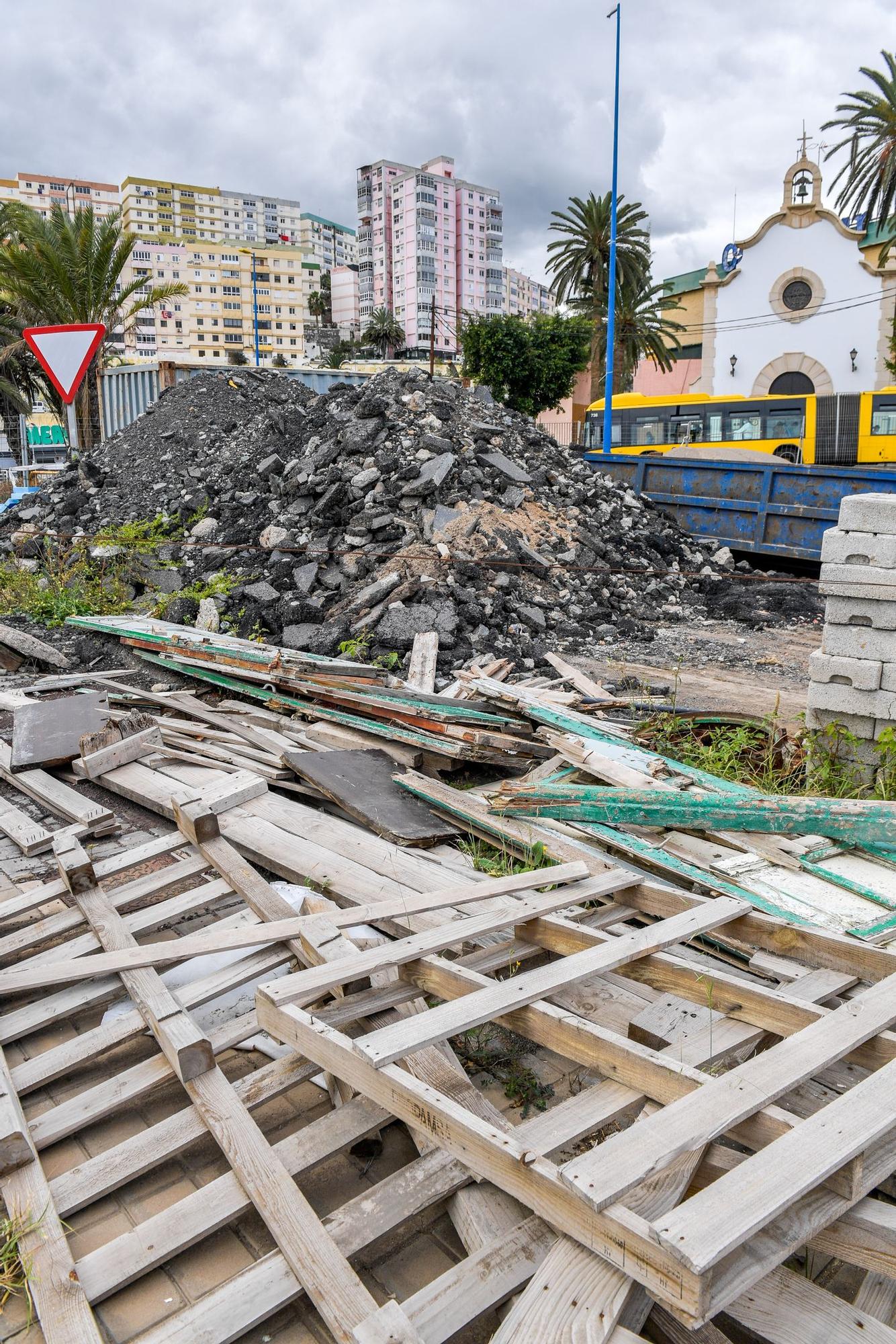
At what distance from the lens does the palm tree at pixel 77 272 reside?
1950 cm

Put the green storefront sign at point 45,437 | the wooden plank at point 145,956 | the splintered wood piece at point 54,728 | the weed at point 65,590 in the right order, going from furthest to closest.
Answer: the green storefront sign at point 45,437 → the weed at point 65,590 → the splintered wood piece at point 54,728 → the wooden plank at point 145,956

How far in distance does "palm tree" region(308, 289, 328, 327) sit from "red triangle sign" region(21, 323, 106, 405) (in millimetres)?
96047

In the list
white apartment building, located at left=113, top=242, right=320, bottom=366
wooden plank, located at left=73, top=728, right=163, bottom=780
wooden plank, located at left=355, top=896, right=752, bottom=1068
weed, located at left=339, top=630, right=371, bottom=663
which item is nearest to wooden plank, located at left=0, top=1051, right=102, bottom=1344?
wooden plank, located at left=355, top=896, right=752, bottom=1068

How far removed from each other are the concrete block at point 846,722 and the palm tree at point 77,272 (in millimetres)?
18298

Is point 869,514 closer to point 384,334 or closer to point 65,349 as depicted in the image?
point 65,349

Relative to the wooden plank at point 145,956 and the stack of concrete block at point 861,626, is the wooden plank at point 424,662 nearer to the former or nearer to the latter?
the stack of concrete block at point 861,626

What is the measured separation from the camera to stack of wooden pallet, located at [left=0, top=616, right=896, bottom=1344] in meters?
1.90

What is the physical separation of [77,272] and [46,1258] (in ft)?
71.3

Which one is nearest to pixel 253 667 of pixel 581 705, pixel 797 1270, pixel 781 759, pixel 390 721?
pixel 390 721

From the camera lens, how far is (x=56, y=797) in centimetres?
485

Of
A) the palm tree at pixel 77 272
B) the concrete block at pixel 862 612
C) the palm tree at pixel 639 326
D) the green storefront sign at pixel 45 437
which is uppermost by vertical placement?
the palm tree at pixel 639 326

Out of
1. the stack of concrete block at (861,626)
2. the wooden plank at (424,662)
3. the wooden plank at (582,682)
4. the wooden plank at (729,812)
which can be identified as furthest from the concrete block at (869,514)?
the wooden plank at (424,662)

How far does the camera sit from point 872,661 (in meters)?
4.46

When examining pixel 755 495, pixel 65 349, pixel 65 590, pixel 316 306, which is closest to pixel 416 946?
pixel 65 349
